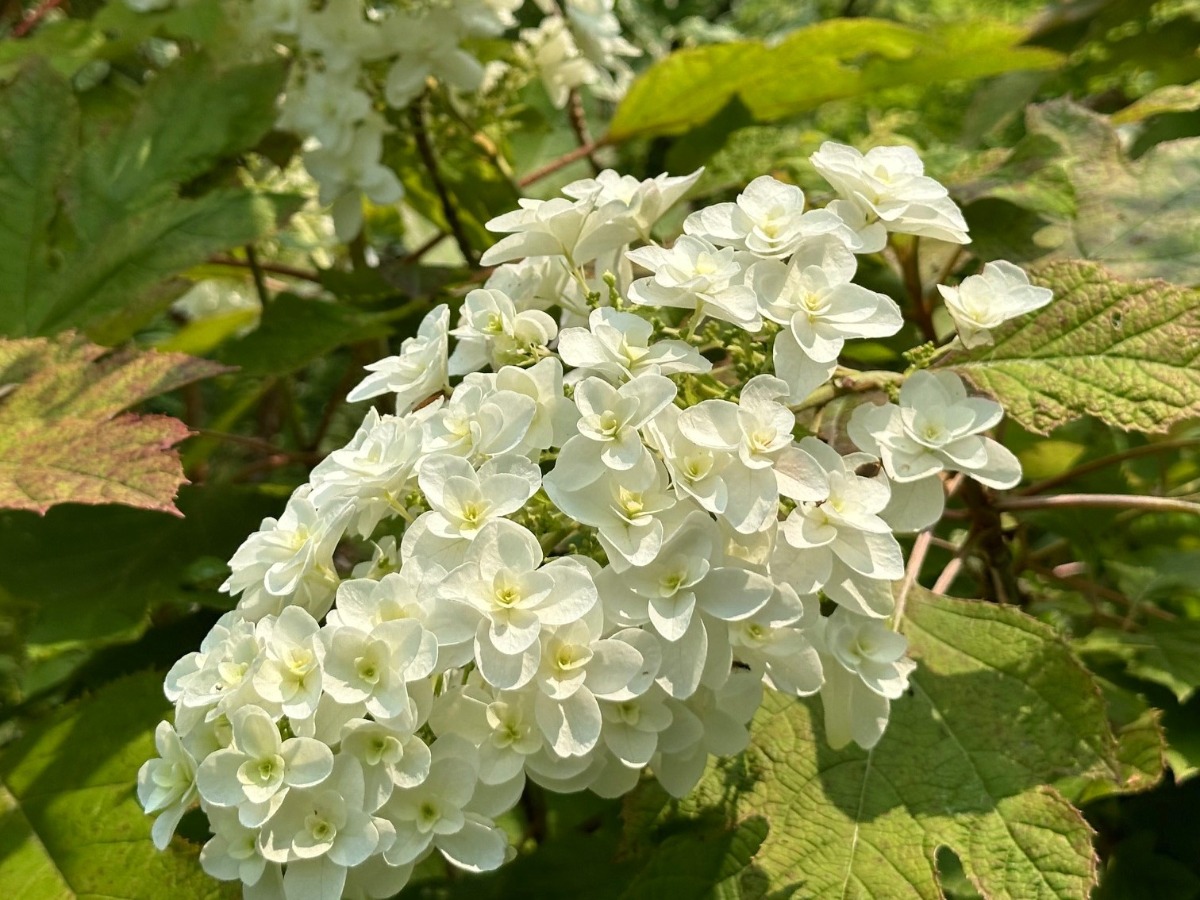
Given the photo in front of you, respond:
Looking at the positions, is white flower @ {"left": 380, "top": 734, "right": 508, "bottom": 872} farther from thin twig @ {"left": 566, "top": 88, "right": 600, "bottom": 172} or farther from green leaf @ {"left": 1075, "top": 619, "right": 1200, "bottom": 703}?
thin twig @ {"left": 566, "top": 88, "right": 600, "bottom": 172}

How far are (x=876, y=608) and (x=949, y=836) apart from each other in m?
0.22

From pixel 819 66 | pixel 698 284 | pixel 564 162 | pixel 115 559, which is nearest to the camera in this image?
pixel 698 284

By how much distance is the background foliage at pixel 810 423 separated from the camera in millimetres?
819

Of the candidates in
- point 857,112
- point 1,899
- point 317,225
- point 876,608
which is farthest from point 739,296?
point 857,112

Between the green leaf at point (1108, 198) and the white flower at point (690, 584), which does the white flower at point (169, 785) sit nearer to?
the white flower at point (690, 584)

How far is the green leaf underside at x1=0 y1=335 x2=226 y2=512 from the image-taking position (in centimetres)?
82

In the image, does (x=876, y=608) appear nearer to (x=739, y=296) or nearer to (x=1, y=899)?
(x=739, y=296)

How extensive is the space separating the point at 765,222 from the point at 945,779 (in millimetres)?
448

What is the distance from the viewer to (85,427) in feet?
2.99

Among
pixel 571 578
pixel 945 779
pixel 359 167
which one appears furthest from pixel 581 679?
pixel 359 167

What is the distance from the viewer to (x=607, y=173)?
2.87ft

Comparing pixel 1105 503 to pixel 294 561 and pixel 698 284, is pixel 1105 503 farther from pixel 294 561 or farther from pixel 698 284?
pixel 294 561

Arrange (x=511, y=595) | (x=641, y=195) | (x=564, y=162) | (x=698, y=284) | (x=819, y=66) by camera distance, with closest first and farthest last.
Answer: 1. (x=511, y=595)
2. (x=698, y=284)
3. (x=641, y=195)
4. (x=819, y=66)
5. (x=564, y=162)

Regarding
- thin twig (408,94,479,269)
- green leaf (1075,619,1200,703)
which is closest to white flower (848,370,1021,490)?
green leaf (1075,619,1200,703)
